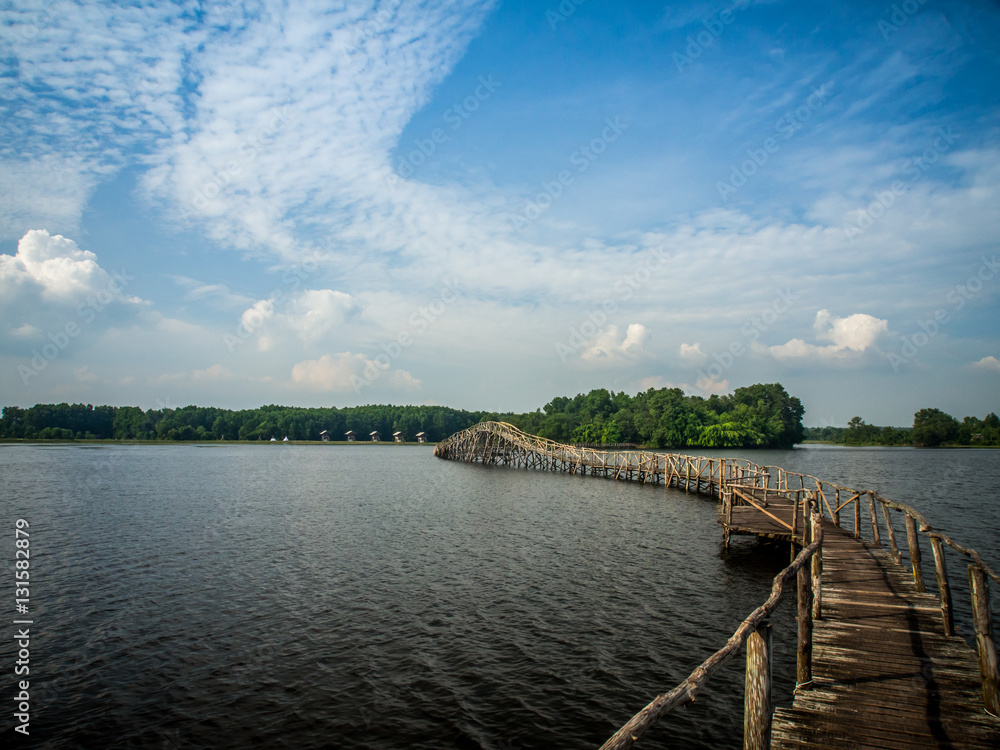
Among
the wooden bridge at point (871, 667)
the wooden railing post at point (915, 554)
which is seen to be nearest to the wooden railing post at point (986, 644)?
the wooden bridge at point (871, 667)

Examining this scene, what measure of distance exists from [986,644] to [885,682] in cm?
157

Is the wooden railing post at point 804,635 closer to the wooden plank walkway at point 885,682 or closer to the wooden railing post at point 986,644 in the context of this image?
the wooden plank walkway at point 885,682

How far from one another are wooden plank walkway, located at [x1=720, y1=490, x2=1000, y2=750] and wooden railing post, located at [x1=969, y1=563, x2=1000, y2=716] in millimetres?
232

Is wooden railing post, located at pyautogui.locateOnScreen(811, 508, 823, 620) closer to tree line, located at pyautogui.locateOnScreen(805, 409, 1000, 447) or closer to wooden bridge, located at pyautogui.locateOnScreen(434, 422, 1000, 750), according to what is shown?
wooden bridge, located at pyautogui.locateOnScreen(434, 422, 1000, 750)

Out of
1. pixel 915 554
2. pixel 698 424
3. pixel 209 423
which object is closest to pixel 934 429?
pixel 698 424

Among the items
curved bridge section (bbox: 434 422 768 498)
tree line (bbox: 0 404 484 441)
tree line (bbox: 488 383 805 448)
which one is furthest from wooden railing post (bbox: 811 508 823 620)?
tree line (bbox: 0 404 484 441)

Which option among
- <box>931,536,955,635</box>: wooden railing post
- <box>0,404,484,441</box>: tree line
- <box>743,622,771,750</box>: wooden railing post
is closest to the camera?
<box>743,622,771,750</box>: wooden railing post

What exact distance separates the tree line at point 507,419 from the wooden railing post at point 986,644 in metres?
126

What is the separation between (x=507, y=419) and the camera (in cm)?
18738

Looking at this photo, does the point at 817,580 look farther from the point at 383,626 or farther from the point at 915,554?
the point at 383,626

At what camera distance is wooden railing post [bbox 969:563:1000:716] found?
269 inches

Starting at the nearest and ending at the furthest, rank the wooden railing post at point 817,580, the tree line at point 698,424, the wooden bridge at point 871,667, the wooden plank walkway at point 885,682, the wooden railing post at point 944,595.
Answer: the wooden bridge at point 871,667 < the wooden plank walkway at point 885,682 < the wooden railing post at point 944,595 < the wooden railing post at point 817,580 < the tree line at point 698,424

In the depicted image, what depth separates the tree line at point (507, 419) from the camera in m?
133

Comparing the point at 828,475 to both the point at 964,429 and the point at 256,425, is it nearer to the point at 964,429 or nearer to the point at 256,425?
the point at 964,429
